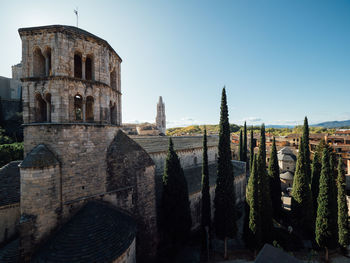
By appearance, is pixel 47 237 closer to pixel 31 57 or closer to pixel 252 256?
pixel 31 57

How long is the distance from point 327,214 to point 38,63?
957 inches

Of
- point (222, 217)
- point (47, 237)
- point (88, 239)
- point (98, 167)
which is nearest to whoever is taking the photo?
point (88, 239)

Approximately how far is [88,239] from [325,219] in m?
18.3

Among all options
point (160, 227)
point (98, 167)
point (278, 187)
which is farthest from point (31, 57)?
point (278, 187)

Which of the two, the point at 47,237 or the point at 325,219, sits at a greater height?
the point at 47,237

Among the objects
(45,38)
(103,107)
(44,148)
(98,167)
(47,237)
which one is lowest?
(47,237)

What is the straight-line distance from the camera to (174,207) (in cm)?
1228

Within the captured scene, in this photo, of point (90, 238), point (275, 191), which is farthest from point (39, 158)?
point (275, 191)

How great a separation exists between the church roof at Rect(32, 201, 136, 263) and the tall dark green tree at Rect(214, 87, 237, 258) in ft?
25.5

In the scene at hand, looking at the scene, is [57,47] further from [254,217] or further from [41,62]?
[254,217]

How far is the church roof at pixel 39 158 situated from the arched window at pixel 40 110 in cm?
192

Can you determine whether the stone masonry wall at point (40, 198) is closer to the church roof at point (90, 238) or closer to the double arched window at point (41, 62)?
the church roof at point (90, 238)

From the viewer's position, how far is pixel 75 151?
29.7 ft

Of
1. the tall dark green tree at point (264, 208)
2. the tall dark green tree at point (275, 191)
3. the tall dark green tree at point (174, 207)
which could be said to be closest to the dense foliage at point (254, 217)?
the tall dark green tree at point (264, 208)
